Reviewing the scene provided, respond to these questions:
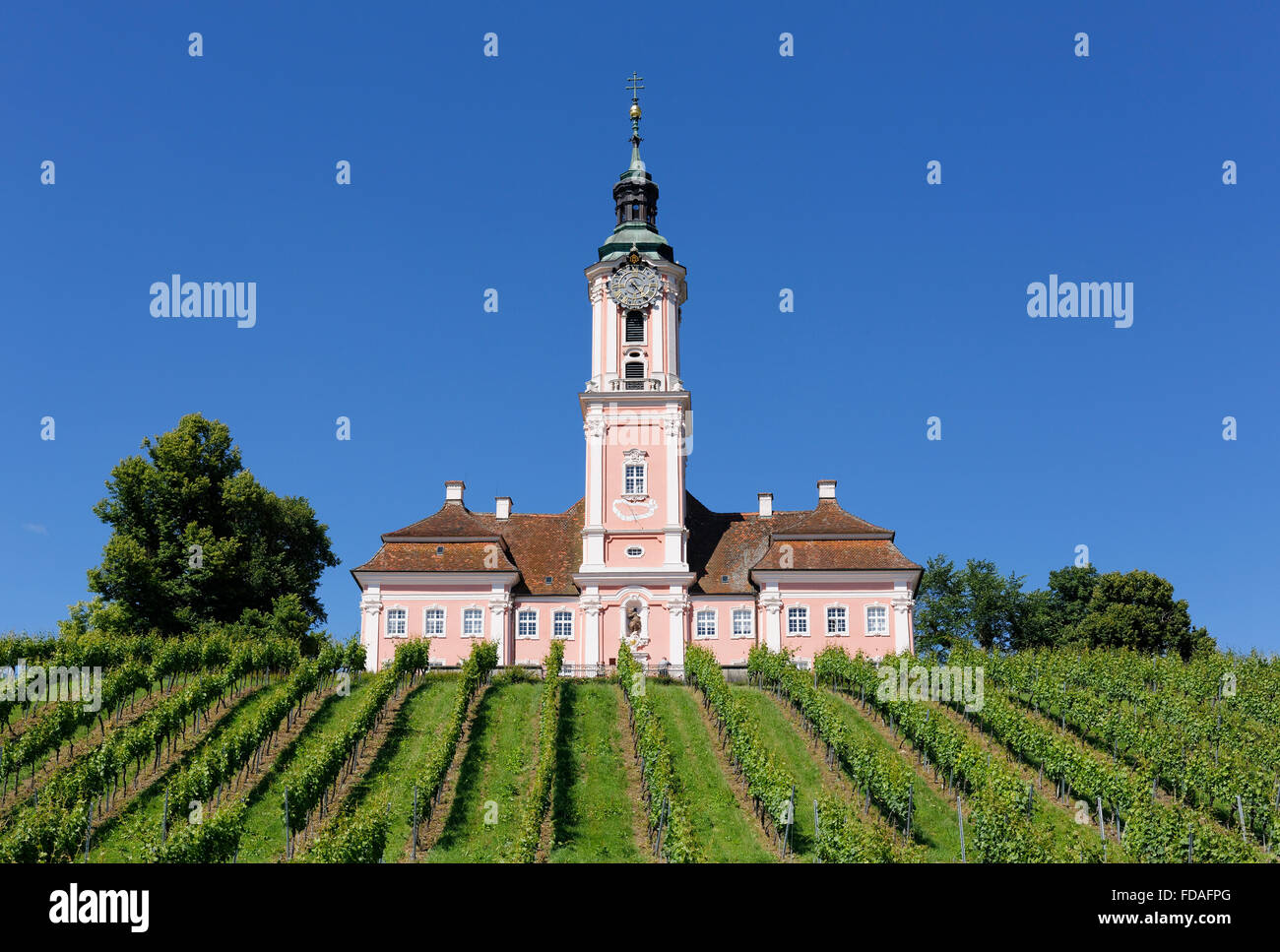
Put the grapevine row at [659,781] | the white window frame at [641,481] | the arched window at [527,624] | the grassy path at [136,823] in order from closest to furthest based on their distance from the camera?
1. the grapevine row at [659,781]
2. the grassy path at [136,823]
3. the arched window at [527,624]
4. the white window frame at [641,481]

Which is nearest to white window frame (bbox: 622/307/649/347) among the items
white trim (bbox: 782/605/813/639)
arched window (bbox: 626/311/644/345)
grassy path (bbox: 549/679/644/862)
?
arched window (bbox: 626/311/644/345)

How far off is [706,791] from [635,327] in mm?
27034

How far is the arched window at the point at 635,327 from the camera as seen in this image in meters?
54.7

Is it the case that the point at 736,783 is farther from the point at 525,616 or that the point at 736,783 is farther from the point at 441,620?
the point at 441,620

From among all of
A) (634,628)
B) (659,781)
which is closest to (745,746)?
(659,781)

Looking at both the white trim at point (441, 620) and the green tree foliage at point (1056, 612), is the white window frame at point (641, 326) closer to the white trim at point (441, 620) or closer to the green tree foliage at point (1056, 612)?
the white trim at point (441, 620)

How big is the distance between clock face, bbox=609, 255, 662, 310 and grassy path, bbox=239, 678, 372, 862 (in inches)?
856

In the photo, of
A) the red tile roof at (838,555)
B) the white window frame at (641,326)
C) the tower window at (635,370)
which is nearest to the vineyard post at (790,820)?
the red tile roof at (838,555)

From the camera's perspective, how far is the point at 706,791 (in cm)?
3272

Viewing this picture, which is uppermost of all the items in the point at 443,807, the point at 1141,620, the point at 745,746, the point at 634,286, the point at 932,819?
the point at 634,286

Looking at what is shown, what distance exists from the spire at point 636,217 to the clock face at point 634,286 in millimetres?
948

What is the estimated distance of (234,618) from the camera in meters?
53.4
